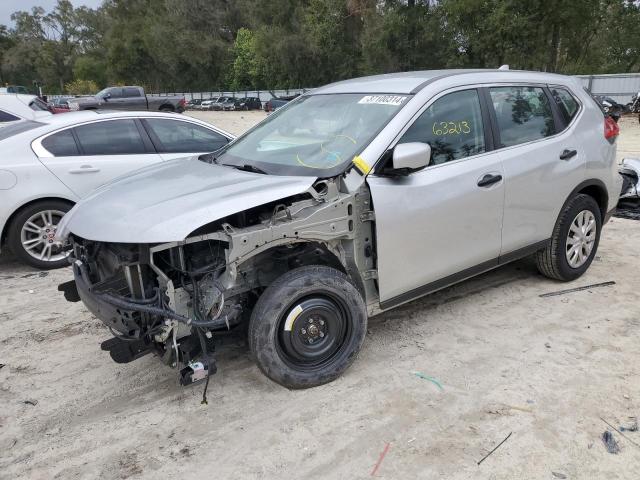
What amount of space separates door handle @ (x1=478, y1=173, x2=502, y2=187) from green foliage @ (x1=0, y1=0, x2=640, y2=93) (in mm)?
32079

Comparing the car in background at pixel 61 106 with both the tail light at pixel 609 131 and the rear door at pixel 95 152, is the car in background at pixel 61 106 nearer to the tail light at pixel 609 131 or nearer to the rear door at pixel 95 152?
the rear door at pixel 95 152

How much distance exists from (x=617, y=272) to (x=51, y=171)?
19.1ft

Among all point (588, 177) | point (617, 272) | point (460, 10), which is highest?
point (460, 10)

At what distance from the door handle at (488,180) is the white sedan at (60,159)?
12.3 feet

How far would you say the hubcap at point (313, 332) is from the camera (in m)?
3.19

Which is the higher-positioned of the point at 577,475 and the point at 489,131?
the point at 489,131

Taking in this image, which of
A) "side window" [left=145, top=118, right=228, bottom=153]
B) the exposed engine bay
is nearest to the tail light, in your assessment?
the exposed engine bay

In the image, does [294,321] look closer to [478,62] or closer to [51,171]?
[51,171]

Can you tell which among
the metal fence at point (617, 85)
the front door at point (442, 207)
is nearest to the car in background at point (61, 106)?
the front door at point (442, 207)

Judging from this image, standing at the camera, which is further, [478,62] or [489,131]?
[478,62]

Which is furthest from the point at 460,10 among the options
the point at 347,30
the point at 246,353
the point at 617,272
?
the point at 246,353

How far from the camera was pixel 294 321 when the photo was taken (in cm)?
319

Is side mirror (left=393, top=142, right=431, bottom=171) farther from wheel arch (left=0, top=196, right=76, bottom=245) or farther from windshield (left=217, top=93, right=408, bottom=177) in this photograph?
wheel arch (left=0, top=196, right=76, bottom=245)

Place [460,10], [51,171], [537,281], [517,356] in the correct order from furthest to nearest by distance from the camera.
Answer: [460,10], [51,171], [537,281], [517,356]
